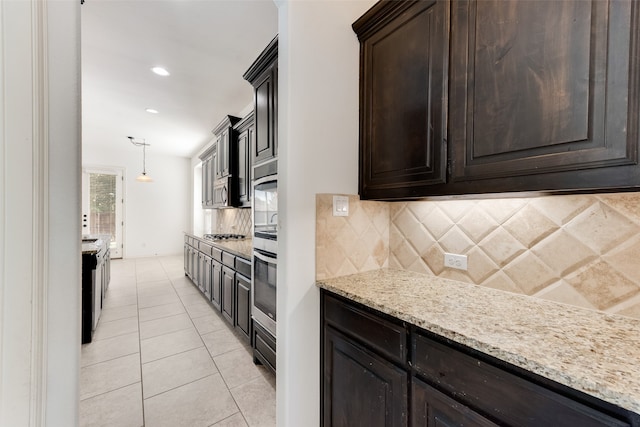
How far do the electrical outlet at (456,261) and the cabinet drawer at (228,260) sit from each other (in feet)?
6.74

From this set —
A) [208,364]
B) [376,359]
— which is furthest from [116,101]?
[376,359]

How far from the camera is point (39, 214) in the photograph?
2.26 ft

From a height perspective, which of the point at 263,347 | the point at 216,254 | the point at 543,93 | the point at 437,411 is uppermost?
the point at 543,93

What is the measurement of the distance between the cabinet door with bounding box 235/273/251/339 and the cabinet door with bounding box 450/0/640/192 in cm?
203

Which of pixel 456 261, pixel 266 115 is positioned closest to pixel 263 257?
pixel 266 115

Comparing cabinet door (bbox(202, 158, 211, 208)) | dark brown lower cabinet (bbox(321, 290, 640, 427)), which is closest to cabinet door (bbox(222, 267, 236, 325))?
dark brown lower cabinet (bbox(321, 290, 640, 427))

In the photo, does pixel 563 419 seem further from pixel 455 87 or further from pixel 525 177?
pixel 455 87

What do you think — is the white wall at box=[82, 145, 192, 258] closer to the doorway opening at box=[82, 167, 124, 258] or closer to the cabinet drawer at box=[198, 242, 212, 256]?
the doorway opening at box=[82, 167, 124, 258]

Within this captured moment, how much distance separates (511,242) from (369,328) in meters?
0.78

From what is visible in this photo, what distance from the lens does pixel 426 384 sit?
93 centimetres

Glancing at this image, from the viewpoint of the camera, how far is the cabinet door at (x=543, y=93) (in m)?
0.76

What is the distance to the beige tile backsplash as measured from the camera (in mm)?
965

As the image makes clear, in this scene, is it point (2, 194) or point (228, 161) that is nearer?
point (2, 194)

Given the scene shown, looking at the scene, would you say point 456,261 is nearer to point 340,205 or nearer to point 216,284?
point 340,205
